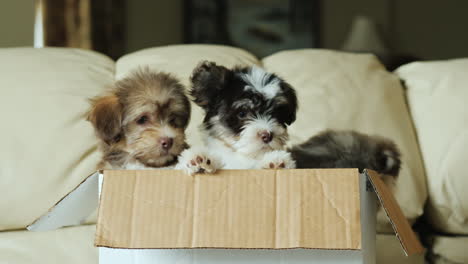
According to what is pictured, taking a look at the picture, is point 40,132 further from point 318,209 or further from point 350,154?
point 318,209

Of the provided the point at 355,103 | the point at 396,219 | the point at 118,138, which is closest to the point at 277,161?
the point at 396,219

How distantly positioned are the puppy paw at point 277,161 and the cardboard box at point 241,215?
118 mm

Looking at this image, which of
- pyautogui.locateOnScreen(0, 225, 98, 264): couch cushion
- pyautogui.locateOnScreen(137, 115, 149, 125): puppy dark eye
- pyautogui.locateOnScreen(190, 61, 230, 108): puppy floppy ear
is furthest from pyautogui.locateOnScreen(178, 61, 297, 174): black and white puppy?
pyautogui.locateOnScreen(0, 225, 98, 264): couch cushion

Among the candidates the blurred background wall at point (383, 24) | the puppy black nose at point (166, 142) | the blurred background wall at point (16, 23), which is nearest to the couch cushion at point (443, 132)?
the puppy black nose at point (166, 142)

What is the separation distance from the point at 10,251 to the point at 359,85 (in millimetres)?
1218

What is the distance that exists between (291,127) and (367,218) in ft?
2.76

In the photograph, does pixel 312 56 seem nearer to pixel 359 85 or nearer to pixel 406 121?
pixel 359 85

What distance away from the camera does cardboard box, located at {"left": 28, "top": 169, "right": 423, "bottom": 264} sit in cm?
111

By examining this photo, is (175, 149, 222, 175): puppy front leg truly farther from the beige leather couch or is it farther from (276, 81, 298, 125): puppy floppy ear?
the beige leather couch

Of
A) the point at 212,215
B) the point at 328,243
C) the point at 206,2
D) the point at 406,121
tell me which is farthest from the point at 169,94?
the point at 206,2

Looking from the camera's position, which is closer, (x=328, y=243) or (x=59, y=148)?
(x=328, y=243)

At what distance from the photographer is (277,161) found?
127 centimetres

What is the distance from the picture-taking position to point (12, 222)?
73.1 inches

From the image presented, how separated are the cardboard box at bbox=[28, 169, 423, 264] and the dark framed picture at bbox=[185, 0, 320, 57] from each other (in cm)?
279
